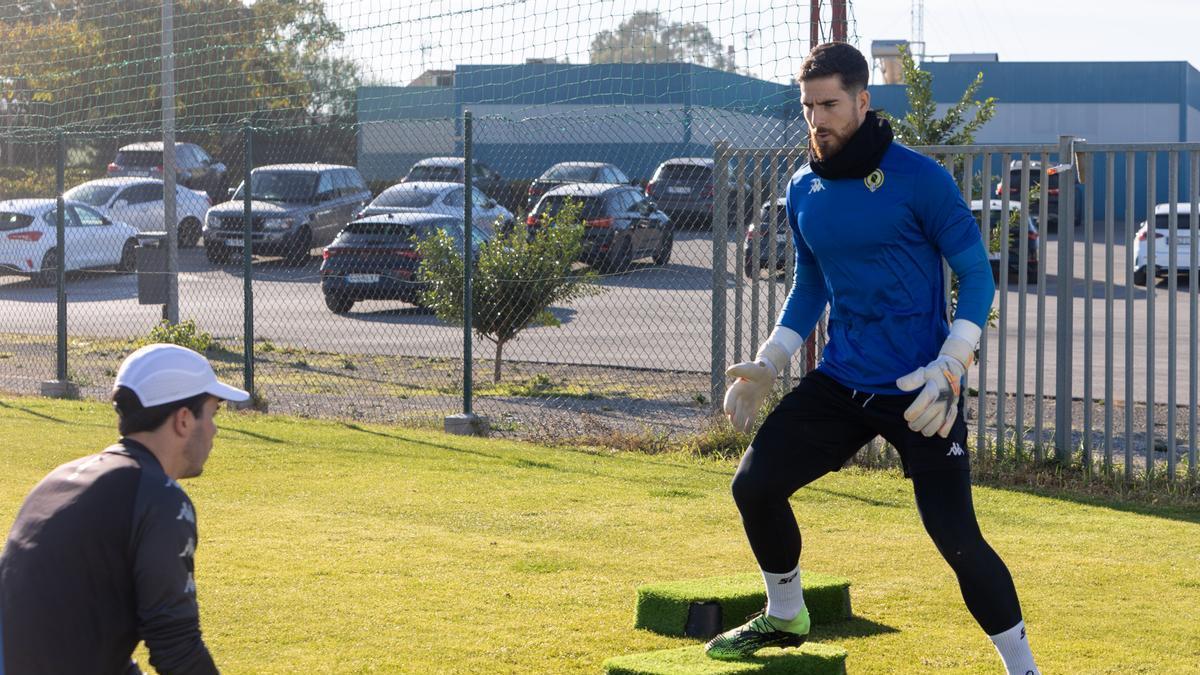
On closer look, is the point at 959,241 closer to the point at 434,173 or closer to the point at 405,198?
the point at 405,198

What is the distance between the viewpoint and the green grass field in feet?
18.1

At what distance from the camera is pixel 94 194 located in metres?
27.6

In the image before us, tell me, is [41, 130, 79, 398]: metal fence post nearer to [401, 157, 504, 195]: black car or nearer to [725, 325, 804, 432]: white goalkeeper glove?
[401, 157, 504, 195]: black car

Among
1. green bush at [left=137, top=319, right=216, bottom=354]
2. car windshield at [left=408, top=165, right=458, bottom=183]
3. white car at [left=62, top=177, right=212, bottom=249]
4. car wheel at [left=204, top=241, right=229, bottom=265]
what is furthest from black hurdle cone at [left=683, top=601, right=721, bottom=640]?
white car at [left=62, top=177, right=212, bottom=249]

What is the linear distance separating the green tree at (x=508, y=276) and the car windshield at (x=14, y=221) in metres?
10.2

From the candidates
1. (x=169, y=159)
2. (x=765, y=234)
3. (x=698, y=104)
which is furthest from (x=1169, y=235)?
(x=169, y=159)

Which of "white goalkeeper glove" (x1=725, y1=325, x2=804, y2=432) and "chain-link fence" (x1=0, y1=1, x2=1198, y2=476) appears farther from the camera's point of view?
"chain-link fence" (x1=0, y1=1, x2=1198, y2=476)

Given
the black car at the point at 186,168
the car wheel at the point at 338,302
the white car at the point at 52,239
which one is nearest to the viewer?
the car wheel at the point at 338,302

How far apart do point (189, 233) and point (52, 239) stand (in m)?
5.06

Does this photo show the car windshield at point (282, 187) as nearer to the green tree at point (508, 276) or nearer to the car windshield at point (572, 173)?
the car windshield at point (572, 173)

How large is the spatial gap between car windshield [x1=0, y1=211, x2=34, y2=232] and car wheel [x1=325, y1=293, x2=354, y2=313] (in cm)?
612

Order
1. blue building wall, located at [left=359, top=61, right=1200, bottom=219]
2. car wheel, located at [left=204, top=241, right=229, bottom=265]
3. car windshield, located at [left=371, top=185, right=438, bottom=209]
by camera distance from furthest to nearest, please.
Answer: car wheel, located at [left=204, top=241, right=229, bottom=265]
car windshield, located at [left=371, top=185, right=438, bottom=209]
blue building wall, located at [left=359, top=61, right=1200, bottom=219]

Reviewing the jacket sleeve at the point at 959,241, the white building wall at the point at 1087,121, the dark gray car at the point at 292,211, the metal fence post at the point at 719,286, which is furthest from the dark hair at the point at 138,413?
the white building wall at the point at 1087,121

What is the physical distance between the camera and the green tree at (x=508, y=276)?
13312 millimetres
